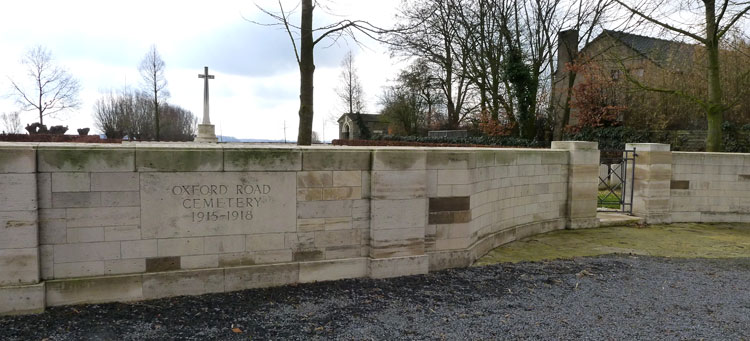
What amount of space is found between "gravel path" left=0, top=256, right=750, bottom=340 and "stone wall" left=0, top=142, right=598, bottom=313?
0.79 ft

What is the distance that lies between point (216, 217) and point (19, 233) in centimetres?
180

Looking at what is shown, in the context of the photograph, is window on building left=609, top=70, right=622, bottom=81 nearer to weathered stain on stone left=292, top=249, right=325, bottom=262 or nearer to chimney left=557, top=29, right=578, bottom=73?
chimney left=557, top=29, right=578, bottom=73

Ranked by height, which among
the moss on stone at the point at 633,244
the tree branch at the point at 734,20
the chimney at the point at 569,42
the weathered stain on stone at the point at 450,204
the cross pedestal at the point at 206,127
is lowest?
the moss on stone at the point at 633,244

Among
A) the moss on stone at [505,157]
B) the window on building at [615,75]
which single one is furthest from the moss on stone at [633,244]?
the window on building at [615,75]

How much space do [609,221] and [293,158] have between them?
774cm

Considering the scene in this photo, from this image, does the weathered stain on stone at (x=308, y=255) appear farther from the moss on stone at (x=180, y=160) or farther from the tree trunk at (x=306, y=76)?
the tree trunk at (x=306, y=76)

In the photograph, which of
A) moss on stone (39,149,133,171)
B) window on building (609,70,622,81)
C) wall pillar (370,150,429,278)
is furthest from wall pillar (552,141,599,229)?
window on building (609,70,622,81)

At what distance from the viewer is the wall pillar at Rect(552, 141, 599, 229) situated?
375 inches

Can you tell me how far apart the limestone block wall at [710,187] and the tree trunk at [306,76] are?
843 centimetres

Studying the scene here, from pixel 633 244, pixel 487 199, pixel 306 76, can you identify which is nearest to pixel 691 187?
pixel 633 244

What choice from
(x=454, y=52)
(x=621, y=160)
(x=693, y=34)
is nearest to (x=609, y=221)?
(x=621, y=160)

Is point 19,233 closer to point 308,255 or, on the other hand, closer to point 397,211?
point 308,255

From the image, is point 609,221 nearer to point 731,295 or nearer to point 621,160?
point 621,160

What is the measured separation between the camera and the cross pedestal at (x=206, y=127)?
1988cm
